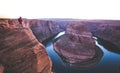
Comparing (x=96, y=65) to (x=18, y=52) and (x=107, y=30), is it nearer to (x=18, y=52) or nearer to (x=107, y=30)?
(x=107, y=30)

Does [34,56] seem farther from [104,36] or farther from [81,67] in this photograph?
[104,36]

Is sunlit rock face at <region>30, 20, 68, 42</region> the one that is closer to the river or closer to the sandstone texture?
the river

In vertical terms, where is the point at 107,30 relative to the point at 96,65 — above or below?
above

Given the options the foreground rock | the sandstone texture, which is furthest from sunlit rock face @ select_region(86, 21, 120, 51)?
the foreground rock

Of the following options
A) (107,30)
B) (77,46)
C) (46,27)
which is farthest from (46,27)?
(107,30)

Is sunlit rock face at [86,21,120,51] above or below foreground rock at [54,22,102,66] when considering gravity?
above

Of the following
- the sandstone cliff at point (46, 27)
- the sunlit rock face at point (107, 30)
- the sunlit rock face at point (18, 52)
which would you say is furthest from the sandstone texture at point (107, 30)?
the sunlit rock face at point (18, 52)
